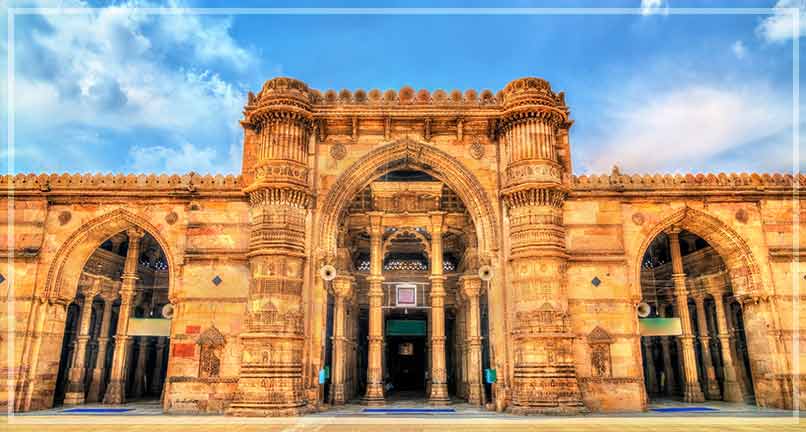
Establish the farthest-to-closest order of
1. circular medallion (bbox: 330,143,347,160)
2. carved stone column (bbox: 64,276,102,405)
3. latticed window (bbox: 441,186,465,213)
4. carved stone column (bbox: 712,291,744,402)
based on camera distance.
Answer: latticed window (bbox: 441,186,465,213) < carved stone column (bbox: 712,291,744,402) < carved stone column (bbox: 64,276,102,405) < circular medallion (bbox: 330,143,347,160)

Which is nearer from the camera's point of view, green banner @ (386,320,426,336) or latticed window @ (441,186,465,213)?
latticed window @ (441,186,465,213)

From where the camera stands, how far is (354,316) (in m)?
27.2

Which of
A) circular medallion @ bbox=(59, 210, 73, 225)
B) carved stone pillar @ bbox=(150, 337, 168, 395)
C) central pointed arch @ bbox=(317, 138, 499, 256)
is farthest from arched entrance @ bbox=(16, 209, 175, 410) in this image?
central pointed arch @ bbox=(317, 138, 499, 256)

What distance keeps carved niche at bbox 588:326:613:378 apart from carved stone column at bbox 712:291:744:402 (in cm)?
828

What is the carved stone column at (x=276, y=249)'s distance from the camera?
54.9 feet

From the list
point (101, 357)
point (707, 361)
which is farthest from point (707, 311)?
point (101, 357)

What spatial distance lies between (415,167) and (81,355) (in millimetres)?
16038

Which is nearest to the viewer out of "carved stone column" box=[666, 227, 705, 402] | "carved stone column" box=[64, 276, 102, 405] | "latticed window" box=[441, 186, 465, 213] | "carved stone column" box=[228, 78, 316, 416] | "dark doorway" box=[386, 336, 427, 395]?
"carved stone column" box=[228, 78, 316, 416]

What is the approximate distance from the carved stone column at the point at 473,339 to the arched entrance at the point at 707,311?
6.55m

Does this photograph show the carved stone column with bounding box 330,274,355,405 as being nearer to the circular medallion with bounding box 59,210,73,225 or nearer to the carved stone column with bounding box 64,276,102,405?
the carved stone column with bounding box 64,276,102,405

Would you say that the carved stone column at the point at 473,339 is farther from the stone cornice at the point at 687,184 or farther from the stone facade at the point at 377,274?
the stone cornice at the point at 687,184

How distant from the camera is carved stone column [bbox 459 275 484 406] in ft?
68.4

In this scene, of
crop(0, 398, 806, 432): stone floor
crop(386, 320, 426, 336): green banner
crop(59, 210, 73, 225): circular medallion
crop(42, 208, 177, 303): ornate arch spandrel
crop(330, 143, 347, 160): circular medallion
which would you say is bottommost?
crop(0, 398, 806, 432): stone floor

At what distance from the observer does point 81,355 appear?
2230 centimetres
